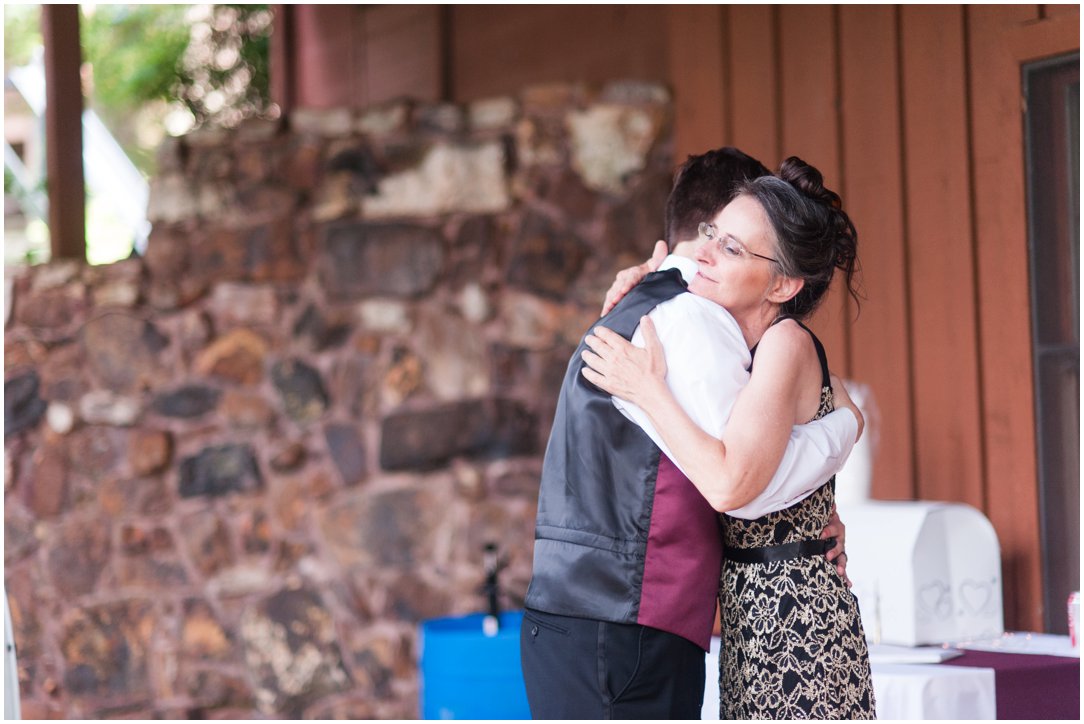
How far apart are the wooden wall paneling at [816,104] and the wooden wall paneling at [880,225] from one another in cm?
5

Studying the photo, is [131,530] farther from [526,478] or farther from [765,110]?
[765,110]

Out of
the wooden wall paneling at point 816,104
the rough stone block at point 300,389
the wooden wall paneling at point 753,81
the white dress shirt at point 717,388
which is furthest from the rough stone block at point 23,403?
the white dress shirt at point 717,388

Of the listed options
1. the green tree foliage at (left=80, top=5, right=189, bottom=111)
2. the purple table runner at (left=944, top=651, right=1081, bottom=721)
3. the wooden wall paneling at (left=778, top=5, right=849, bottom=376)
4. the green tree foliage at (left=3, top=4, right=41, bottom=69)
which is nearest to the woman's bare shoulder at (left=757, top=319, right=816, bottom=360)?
the purple table runner at (left=944, top=651, right=1081, bottom=721)

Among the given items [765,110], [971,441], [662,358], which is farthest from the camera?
[765,110]

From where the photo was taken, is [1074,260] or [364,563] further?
[364,563]

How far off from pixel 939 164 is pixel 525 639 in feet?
6.82

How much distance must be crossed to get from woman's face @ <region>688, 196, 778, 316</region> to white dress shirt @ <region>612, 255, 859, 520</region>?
0.05 meters

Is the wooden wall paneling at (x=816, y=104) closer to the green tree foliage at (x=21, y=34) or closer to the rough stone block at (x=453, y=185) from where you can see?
the rough stone block at (x=453, y=185)

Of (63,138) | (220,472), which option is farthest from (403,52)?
(220,472)

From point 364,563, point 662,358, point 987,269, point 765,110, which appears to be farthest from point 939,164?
point 364,563

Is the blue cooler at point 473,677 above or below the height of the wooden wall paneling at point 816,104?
below

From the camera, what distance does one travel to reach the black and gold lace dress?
170 centimetres

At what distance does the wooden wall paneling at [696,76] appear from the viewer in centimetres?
389

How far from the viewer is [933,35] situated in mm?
3242
